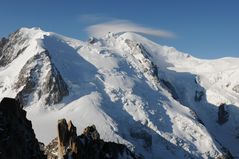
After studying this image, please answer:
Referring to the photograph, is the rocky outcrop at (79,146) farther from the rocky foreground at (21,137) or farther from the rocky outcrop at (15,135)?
the rocky outcrop at (15,135)

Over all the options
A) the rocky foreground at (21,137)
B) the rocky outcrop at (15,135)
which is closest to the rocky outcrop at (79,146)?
the rocky foreground at (21,137)

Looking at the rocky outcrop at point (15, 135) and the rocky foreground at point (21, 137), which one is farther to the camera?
the rocky foreground at point (21, 137)

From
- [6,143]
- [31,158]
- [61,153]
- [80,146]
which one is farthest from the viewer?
[80,146]

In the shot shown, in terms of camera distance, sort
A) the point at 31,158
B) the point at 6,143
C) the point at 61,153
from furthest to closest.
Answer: the point at 61,153 → the point at 31,158 → the point at 6,143

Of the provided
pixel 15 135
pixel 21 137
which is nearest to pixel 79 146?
pixel 21 137

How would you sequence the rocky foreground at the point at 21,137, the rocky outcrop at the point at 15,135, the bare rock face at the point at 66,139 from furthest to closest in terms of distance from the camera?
1. the bare rock face at the point at 66,139
2. the rocky foreground at the point at 21,137
3. the rocky outcrop at the point at 15,135

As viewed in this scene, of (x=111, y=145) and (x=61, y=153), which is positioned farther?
(x=111, y=145)

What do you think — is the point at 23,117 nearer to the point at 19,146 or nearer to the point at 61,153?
the point at 19,146

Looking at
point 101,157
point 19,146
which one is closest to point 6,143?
point 19,146

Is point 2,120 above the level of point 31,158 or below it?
above
